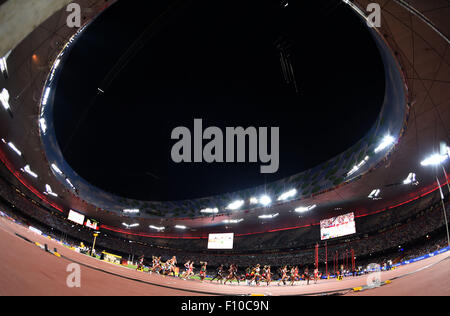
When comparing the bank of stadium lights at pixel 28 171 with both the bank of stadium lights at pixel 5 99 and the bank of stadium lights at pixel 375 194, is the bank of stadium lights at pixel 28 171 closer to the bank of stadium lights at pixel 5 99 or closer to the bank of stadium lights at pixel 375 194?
the bank of stadium lights at pixel 5 99

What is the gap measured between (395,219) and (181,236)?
24.9 m

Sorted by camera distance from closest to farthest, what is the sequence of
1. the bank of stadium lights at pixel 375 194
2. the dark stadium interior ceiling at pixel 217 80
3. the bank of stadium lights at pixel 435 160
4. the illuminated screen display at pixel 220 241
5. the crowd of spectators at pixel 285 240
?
the dark stadium interior ceiling at pixel 217 80
the bank of stadium lights at pixel 435 160
the bank of stadium lights at pixel 375 194
the crowd of spectators at pixel 285 240
the illuminated screen display at pixel 220 241

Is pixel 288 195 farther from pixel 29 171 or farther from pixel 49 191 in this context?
pixel 49 191

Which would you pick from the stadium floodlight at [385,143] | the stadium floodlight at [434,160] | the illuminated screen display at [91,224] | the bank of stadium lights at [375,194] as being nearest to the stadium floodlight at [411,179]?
the stadium floodlight at [434,160]

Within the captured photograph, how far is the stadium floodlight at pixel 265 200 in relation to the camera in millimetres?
21634

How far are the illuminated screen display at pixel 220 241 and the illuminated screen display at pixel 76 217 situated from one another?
1642cm

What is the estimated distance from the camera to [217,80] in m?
14.8

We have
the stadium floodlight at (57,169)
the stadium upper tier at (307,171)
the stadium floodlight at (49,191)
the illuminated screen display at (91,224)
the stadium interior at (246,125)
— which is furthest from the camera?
the illuminated screen display at (91,224)

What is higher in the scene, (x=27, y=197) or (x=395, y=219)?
(x=27, y=197)

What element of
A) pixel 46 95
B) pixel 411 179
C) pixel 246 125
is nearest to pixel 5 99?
pixel 46 95

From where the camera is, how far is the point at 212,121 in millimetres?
17516
